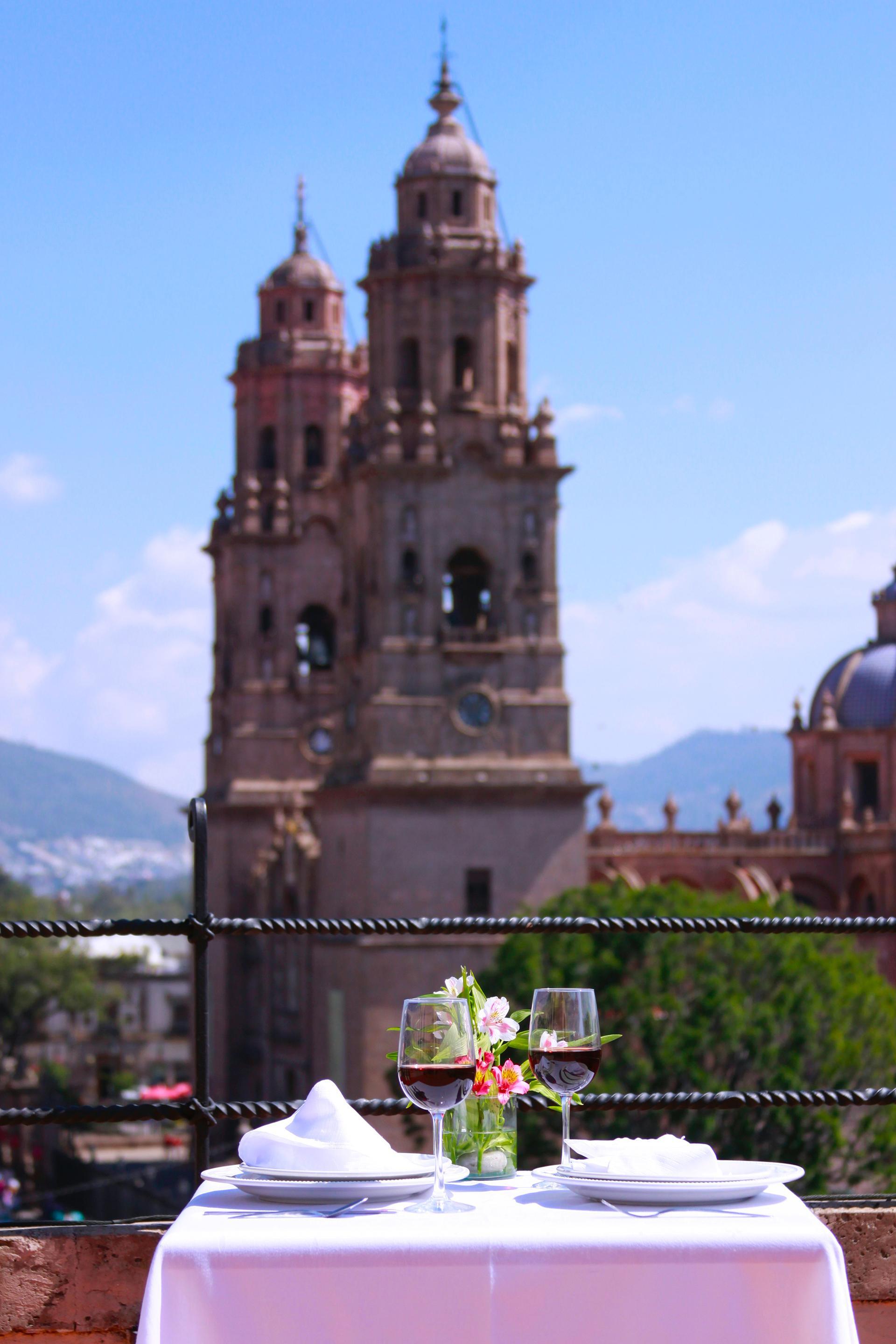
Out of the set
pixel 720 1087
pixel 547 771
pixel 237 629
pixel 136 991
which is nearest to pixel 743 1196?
pixel 720 1087

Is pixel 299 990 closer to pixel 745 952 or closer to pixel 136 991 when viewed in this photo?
pixel 745 952

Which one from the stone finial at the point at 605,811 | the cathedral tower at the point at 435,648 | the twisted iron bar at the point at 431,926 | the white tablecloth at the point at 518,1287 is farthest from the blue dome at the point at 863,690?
the white tablecloth at the point at 518,1287

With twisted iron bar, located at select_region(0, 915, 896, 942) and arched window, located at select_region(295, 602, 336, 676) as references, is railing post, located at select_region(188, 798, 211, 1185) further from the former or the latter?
arched window, located at select_region(295, 602, 336, 676)

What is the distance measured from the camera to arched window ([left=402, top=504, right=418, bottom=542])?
57531mm

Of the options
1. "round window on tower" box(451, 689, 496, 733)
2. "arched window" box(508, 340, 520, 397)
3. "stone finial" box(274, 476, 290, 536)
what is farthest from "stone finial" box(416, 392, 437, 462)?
"stone finial" box(274, 476, 290, 536)

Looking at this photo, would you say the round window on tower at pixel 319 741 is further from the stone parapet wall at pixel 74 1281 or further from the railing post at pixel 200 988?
the stone parapet wall at pixel 74 1281

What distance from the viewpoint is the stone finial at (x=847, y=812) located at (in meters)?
66.8

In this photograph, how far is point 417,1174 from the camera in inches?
230

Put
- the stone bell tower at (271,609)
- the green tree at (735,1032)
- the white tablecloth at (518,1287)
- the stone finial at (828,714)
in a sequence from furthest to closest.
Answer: the stone bell tower at (271,609) < the stone finial at (828,714) < the green tree at (735,1032) < the white tablecloth at (518,1287)

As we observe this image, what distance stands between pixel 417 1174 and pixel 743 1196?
35.0 inches

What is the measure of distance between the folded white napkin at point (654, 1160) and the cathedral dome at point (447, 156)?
5562 centimetres

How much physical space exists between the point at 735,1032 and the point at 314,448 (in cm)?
3953

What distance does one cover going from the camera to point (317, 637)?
253 feet

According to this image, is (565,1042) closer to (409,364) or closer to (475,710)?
(475,710)
